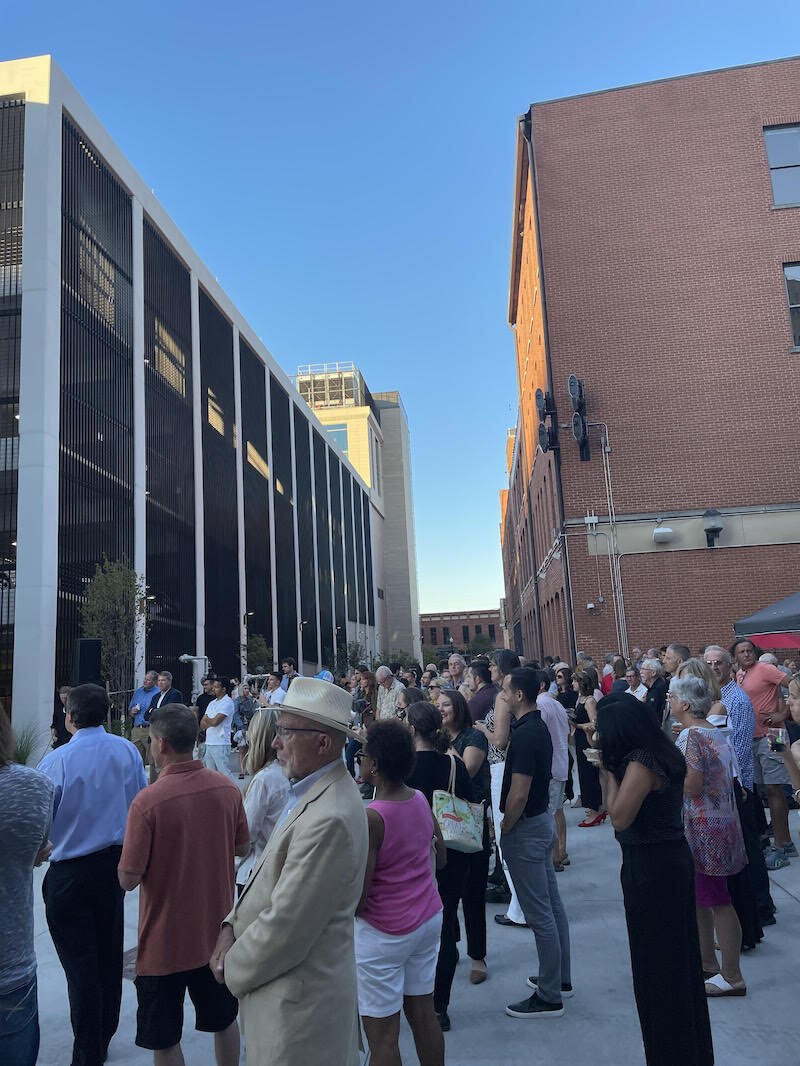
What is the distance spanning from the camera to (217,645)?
3403cm

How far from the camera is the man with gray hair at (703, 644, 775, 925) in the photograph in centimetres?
536

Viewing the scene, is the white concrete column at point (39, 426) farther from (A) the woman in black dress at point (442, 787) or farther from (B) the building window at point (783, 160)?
(B) the building window at point (783, 160)

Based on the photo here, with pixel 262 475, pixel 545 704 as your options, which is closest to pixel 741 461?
pixel 545 704

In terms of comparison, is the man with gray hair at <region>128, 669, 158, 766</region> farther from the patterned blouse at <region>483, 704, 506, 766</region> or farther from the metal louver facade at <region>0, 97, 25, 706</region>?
the metal louver facade at <region>0, 97, 25, 706</region>

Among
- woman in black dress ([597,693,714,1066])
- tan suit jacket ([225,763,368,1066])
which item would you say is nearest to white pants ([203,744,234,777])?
woman in black dress ([597,693,714,1066])

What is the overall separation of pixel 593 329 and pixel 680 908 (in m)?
18.3

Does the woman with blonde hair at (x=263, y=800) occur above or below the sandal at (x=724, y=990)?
above

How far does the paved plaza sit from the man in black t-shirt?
121mm

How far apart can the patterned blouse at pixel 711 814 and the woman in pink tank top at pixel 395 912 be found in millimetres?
1807

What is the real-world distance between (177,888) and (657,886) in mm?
2114

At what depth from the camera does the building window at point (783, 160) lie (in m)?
19.6

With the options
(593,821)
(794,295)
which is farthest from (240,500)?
(593,821)

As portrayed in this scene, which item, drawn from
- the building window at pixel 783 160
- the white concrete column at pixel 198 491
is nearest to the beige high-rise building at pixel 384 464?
the white concrete column at pixel 198 491

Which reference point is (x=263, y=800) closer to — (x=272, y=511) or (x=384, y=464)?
(x=272, y=511)
